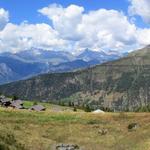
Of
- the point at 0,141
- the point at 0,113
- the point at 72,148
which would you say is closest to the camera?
the point at 0,141

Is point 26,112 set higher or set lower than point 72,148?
higher

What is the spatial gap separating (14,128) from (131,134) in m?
20.2

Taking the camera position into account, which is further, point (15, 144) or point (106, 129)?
point (106, 129)

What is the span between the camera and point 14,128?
228ft

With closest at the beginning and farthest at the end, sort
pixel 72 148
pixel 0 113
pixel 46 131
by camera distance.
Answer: pixel 72 148 → pixel 46 131 → pixel 0 113

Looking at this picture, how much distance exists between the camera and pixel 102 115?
88562 mm

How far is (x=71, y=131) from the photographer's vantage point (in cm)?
7500

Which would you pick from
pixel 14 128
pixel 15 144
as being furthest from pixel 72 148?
pixel 14 128

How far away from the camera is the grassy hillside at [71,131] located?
6044cm

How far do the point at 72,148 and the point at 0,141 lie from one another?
14.0 meters

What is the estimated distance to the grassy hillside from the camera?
6044 centimetres

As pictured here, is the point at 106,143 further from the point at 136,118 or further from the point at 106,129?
the point at 136,118

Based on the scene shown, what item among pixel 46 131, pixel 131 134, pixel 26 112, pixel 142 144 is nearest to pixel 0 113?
pixel 26 112

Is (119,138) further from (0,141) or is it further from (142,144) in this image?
(0,141)
